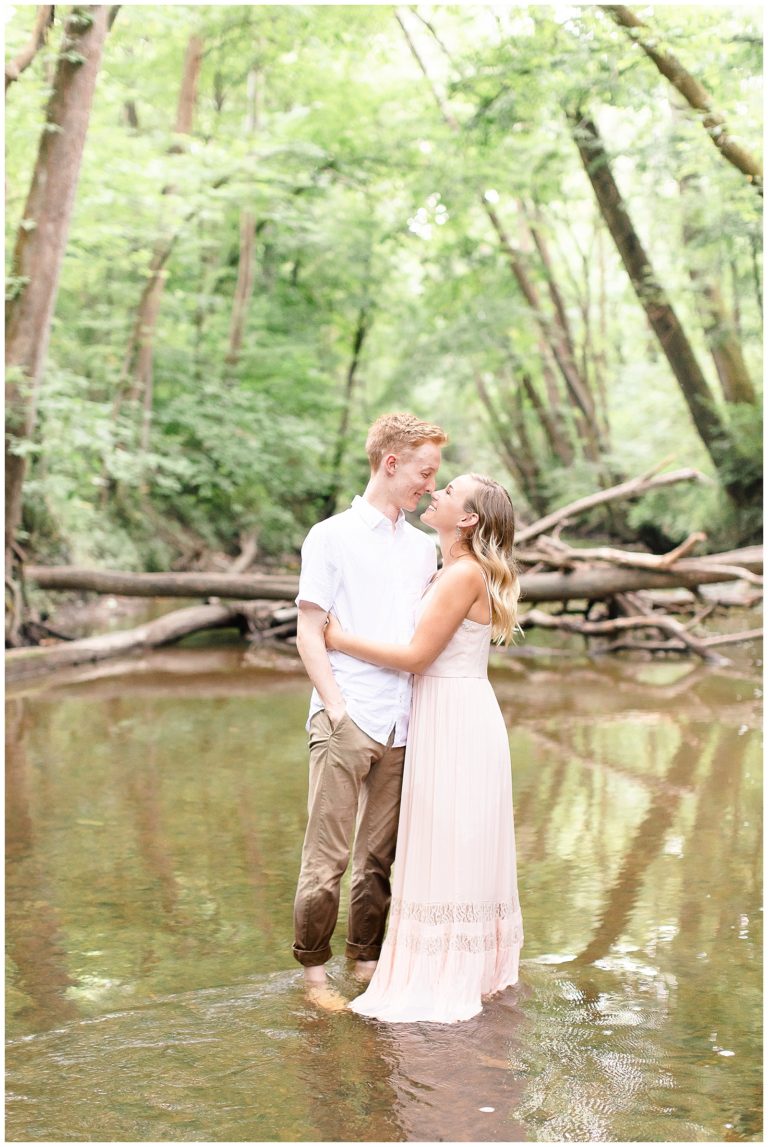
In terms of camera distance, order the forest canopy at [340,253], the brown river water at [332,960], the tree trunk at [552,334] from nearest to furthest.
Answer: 1. the brown river water at [332,960]
2. the forest canopy at [340,253]
3. the tree trunk at [552,334]

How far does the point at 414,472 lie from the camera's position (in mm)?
3982

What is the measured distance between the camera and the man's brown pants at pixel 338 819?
12.8 feet

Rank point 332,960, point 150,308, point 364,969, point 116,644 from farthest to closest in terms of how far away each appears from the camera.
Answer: point 150,308
point 116,644
point 332,960
point 364,969

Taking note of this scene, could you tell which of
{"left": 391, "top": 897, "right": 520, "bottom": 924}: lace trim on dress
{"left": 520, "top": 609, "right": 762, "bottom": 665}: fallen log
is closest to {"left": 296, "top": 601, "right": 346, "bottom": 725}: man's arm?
{"left": 391, "top": 897, "right": 520, "bottom": 924}: lace trim on dress

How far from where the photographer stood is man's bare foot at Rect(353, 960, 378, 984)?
13.5 ft

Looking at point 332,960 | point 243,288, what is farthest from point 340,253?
point 332,960

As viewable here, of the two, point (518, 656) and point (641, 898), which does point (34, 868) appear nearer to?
point (641, 898)

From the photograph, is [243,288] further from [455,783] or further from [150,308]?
[455,783]

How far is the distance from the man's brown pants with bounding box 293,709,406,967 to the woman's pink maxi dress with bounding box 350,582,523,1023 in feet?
0.47

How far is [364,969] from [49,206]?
924cm

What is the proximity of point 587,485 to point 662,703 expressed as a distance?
14514mm

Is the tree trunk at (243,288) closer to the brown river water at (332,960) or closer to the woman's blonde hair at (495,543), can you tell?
the brown river water at (332,960)

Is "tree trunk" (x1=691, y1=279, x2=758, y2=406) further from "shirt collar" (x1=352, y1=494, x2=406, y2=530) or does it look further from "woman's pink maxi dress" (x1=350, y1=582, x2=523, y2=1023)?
"woman's pink maxi dress" (x1=350, y1=582, x2=523, y2=1023)

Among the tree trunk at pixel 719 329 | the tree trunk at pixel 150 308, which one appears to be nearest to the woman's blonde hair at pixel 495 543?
the tree trunk at pixel 150 308
